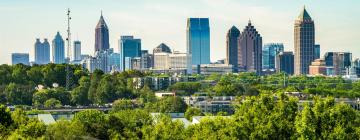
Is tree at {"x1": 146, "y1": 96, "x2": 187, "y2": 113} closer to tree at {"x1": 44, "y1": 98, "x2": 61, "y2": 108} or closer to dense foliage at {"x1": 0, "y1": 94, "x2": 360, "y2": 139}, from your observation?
tree at {"x1": 44, "y1": 98, "x2": 61, "y2": 108}

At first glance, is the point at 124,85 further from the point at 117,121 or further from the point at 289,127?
the point at 289,127

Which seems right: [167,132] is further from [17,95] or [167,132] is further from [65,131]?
[17,95]

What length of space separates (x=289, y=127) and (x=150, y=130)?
8677 millimetres

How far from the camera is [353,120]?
40969 millimetres

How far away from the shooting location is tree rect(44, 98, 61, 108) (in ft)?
332

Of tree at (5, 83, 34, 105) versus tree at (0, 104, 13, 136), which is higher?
tree at (0, 104, 13, 136)

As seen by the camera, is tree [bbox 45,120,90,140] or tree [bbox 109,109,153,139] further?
tree [bbox 109,109,153,139]

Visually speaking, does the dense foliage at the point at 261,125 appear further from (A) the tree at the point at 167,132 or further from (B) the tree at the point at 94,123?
(B) the tree at the point at 94,123

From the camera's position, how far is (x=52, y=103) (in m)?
104

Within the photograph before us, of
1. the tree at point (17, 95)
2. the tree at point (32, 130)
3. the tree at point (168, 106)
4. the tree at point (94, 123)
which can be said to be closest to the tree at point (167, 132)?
the tree at point (32, 130)

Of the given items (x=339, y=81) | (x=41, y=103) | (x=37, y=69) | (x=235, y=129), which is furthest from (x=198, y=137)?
(x=339, y=81)

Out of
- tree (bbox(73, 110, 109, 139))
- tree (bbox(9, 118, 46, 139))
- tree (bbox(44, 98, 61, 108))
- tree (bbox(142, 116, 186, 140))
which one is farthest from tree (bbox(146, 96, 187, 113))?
tree (bbox(142, 116, 186, 140))

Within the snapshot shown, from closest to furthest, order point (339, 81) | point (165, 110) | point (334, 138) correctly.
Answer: point (334, 138), point (165, 110), point (339, 81)

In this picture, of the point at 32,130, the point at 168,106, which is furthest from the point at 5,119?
the point at 168,106
